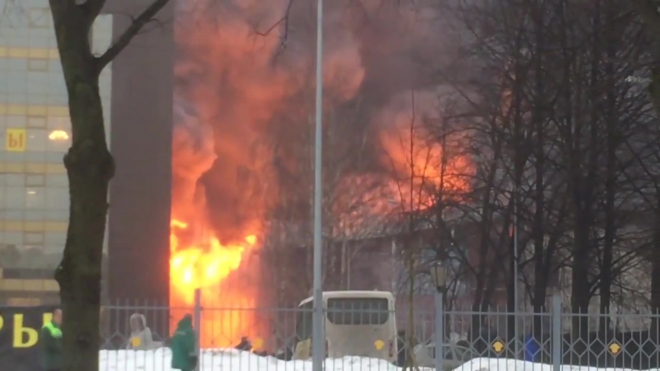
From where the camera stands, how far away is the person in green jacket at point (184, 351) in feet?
40.8

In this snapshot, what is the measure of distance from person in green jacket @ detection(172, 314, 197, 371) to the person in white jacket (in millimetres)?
1072

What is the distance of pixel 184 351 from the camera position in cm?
1245

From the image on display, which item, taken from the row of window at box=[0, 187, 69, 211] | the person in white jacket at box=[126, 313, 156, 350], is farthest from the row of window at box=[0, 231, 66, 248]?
the person in white jacket at box=[126, 313, 156, 350]

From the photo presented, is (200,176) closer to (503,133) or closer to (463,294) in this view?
(463,294)

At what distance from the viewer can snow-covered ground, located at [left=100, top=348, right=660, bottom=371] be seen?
13.3 metres

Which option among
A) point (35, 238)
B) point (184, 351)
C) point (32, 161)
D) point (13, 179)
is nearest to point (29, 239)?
point (35, 238)

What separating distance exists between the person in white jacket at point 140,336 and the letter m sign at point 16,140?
27326mm

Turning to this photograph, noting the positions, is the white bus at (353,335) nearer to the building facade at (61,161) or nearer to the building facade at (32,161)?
the building facade at (61,161)

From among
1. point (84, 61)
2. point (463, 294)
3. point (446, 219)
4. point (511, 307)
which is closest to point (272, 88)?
point (463, 294)

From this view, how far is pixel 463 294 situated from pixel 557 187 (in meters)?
14.9

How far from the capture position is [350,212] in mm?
42719

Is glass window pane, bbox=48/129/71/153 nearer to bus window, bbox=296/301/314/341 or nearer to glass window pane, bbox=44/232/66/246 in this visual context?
glass window pane, bbox=44/232/66/246

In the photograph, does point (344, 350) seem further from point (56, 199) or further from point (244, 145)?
point (244, 145)

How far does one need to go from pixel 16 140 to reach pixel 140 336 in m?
29.3
